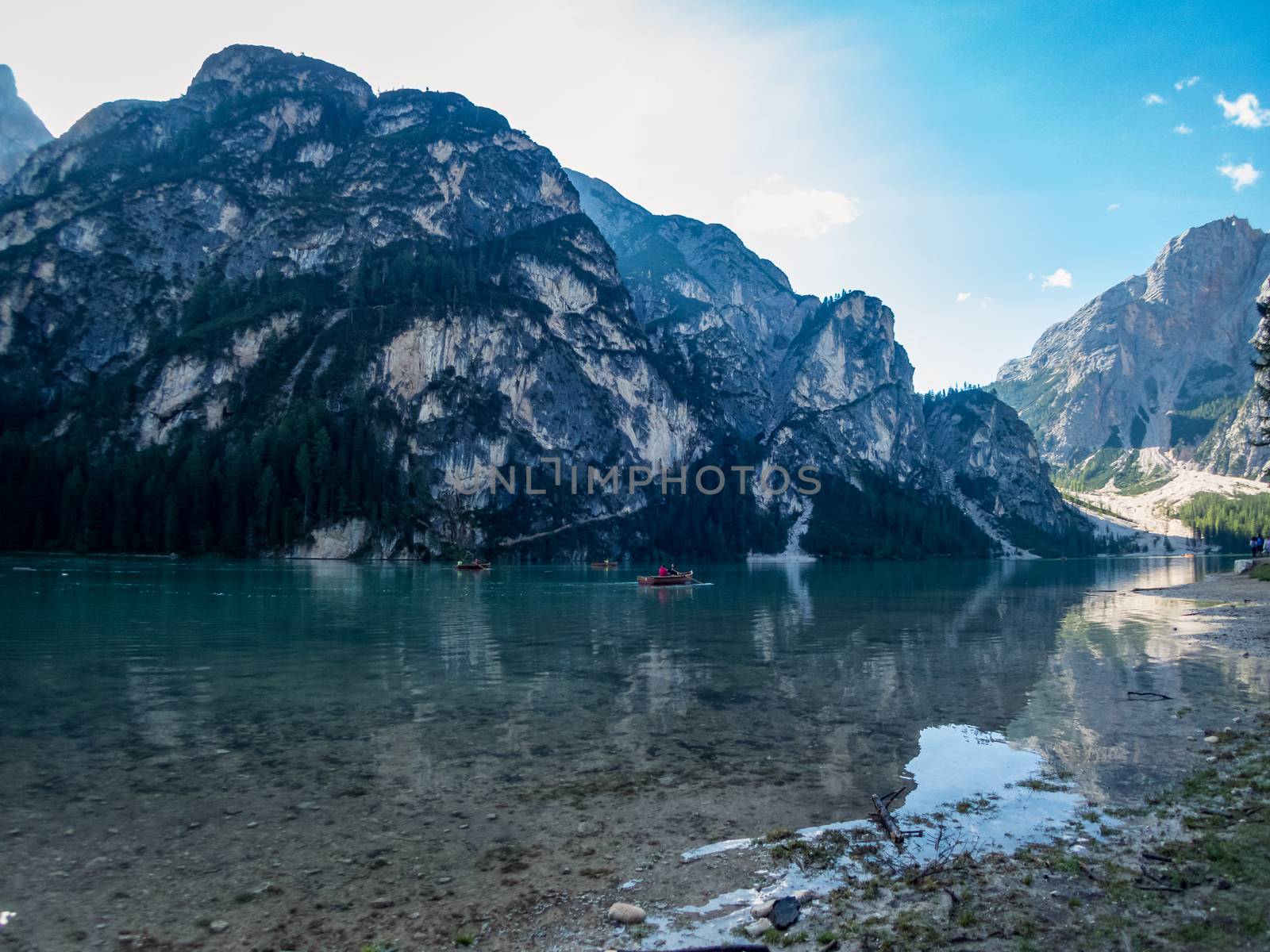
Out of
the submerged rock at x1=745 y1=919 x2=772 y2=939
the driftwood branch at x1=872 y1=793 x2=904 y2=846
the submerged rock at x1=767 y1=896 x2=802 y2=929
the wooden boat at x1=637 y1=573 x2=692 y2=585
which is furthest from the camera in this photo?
the wooden boat at x1=637 y1=573 x2=692 y2=585

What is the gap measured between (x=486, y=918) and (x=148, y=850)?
579cm

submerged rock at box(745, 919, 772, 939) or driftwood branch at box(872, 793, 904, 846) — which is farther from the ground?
submerged rock at box(745, 919, 772, 939)

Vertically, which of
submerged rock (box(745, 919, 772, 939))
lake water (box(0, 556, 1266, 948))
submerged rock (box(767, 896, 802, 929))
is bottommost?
lake water (box(0, 556, 1266, 948))

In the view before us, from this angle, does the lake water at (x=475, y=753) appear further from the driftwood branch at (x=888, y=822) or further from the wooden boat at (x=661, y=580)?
the wooden boat at (x=661, y=580)

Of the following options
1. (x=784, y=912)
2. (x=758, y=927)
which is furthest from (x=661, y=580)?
(x=758, y=927)

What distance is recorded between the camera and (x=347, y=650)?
3117cm

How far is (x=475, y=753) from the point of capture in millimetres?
15992

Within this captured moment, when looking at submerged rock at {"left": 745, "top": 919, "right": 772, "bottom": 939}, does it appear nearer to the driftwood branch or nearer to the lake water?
the lake water

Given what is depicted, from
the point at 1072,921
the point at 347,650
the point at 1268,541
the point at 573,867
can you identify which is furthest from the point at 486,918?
the point at 1268,541

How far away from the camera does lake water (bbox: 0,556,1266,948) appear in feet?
30.4

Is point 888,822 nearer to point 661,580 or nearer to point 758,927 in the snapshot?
point 758,927

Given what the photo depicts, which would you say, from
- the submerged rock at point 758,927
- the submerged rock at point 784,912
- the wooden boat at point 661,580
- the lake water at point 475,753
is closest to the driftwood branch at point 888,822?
the lake water at point 475,753

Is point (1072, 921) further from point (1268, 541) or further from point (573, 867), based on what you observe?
point (1268, 541)

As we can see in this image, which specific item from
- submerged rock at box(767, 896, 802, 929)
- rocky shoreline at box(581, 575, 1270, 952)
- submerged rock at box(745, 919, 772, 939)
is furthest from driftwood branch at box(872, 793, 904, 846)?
submerged rock at box(745, 919, 772, 939)
